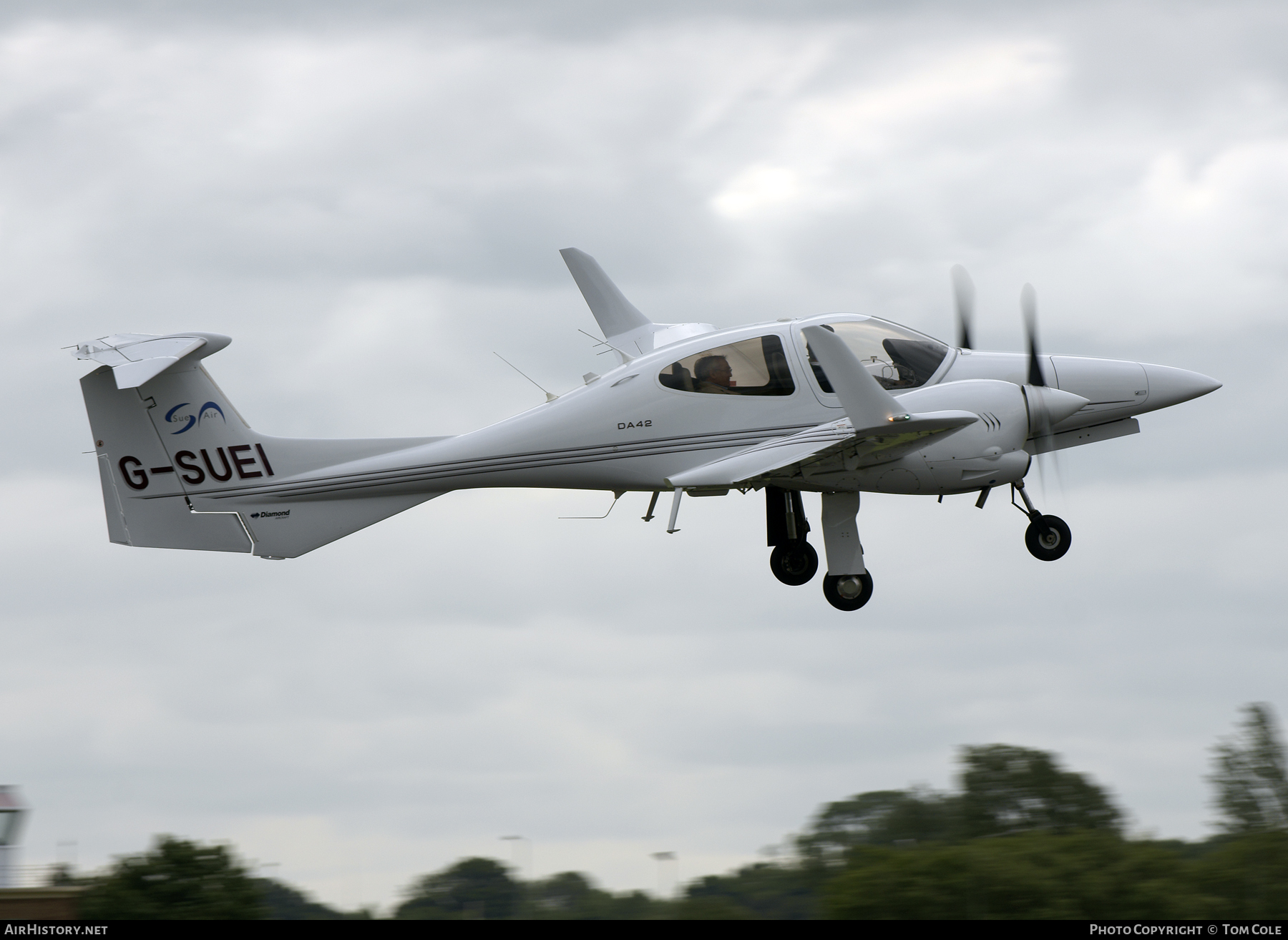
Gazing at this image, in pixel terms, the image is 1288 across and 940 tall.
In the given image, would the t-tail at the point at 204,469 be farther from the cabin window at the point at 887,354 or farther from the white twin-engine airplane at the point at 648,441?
the cabin window at the point at 887,354

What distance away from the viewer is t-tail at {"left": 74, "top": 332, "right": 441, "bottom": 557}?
1733cm

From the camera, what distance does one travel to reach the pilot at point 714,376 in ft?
55.6

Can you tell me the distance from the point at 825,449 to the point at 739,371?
1.58m

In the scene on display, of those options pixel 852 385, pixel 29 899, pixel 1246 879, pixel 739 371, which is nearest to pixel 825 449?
pixel 852 385

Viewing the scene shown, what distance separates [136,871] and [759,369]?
38884 mm

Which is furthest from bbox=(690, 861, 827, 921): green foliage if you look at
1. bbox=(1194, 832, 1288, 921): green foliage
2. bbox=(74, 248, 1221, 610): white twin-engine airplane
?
bbox=(74, 248, 1221, 610): white twin-engine airplane

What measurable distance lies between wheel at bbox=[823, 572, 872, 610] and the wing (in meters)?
1.60

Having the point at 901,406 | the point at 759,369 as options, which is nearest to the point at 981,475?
the point at 901,406

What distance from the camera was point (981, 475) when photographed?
1636 centimetres

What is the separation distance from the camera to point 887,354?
1698cm

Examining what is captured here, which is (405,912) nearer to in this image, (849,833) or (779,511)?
(849,833)

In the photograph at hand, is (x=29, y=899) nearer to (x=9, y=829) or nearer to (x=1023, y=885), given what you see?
(x=9, y=829)

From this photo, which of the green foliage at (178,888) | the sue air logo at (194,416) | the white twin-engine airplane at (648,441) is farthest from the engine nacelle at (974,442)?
the green foliage at (178,888)

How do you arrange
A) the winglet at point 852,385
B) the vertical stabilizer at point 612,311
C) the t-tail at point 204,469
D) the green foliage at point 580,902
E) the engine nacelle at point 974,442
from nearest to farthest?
the winglet at point 852,385
the engine nacelle at point 974,442
the t-tail at point 204,469
the vertical stabilizer at point 612,311
the green foliage at point 580,902
